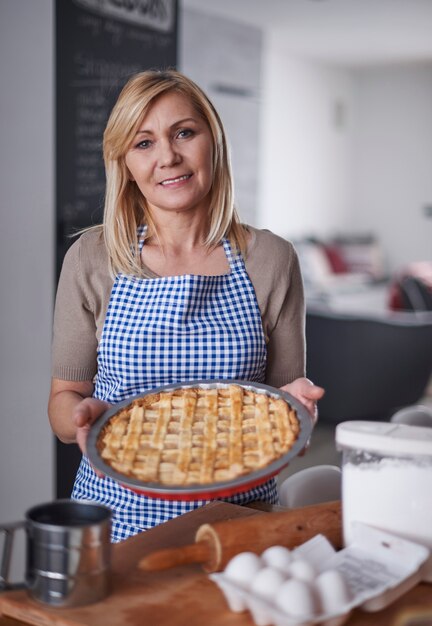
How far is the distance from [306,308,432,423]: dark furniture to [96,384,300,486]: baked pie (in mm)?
3604

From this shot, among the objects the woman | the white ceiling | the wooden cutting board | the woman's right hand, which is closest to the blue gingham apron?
the woman

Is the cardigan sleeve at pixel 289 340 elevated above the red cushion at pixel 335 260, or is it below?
above

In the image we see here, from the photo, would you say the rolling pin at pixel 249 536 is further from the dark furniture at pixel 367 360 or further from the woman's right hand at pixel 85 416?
the dark furniture at pixel 367 360

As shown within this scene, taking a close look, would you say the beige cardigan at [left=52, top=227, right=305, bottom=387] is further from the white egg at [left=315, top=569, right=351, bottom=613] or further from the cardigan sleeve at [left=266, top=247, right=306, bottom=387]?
the white egg at [left=315, top=569, right=351, bottom=613]

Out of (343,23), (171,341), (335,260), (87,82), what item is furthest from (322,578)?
(335,260)

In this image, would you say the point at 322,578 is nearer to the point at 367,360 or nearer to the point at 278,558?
the point at 278,558

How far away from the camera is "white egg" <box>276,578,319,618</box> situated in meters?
0.94

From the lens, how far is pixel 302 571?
100 cm

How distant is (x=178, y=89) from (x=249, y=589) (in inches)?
40.6

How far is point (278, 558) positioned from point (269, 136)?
25.9 feet

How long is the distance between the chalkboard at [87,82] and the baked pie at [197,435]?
1759mm

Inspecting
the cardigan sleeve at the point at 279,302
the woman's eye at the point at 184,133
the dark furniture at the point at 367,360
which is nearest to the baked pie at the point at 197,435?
the cardigan sleeve at the point at 279,302

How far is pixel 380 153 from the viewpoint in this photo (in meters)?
10.3

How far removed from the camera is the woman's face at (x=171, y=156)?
161 cm
